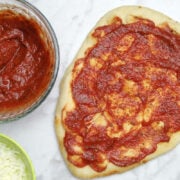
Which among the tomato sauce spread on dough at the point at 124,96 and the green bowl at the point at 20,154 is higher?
the tomato sauce spread on dough at the point at 124,96

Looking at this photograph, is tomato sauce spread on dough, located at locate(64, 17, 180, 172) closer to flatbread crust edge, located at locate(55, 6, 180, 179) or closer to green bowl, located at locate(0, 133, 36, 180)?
flatbread crust edge, located at locate(55, 6, 180, 179)

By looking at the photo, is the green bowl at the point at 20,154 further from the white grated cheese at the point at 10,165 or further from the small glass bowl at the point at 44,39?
the small glass bowl at the point at 44,39

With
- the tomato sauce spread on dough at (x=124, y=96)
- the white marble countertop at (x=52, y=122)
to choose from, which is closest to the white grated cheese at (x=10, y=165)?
the white marble countertop at (x=52, y=122)

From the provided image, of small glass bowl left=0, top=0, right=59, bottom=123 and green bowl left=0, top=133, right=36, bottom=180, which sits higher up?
small glass bowl left=0, top=0, right=59, bottom=123

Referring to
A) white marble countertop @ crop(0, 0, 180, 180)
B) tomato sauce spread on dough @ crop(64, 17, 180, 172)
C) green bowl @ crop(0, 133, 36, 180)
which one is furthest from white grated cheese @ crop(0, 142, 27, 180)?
tomato sauce spread on dough @ crop(64, 17, 180, 172)

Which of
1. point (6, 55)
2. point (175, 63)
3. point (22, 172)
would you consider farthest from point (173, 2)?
point (22, 172)

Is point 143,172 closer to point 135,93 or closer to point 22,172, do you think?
point 135,93
